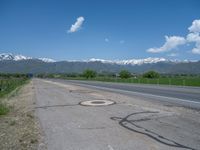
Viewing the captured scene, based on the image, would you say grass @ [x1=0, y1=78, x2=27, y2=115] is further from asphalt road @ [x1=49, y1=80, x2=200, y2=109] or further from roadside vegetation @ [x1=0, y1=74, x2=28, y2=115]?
asphalt road @ [x1=49, y1=80, x2=200, y2=109]

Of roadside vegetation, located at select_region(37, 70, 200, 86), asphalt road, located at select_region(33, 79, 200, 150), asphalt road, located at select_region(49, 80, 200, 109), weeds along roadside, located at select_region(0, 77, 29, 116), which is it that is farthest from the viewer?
roadside vegetation, located at select_region(37, 70, 200, 86)

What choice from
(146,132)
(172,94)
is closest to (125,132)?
(146,132)

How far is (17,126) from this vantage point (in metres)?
9.23

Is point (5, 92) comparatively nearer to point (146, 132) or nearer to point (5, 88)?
point (5, 88)

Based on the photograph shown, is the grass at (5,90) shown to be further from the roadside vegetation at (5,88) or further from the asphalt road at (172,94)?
the asphalt road at (172,94)

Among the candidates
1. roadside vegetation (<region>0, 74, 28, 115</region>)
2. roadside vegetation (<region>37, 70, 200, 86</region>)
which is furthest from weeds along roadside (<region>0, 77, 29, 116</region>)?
roadside vegetation (<region>37, 70, 200, 86</region>)

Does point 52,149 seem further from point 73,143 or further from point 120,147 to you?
point 120,147

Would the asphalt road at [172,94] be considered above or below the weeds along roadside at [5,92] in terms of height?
above

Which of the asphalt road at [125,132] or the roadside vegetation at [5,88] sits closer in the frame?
the asphalt road at [125,132]

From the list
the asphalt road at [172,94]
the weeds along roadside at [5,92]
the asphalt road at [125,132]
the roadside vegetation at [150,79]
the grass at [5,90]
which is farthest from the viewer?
the roadside vegetation at [150,79]

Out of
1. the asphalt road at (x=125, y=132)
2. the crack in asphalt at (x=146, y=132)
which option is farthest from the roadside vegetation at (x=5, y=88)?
the crack in asphalt at (x=146, y=132)

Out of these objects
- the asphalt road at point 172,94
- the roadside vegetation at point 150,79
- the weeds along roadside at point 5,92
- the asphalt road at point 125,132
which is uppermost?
the roadside vegetation at point 150,79

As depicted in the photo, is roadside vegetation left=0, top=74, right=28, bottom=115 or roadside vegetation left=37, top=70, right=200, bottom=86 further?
roadside vegetation left=37, top=70, right=200, bottom=86

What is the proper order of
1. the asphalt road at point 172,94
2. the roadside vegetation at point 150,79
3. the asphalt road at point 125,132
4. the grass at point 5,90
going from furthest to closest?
the roadside vegetation at point 150,79, the asphalt road at point 172,94, the grass at point 5,90, the asphalt road at point 125,132
